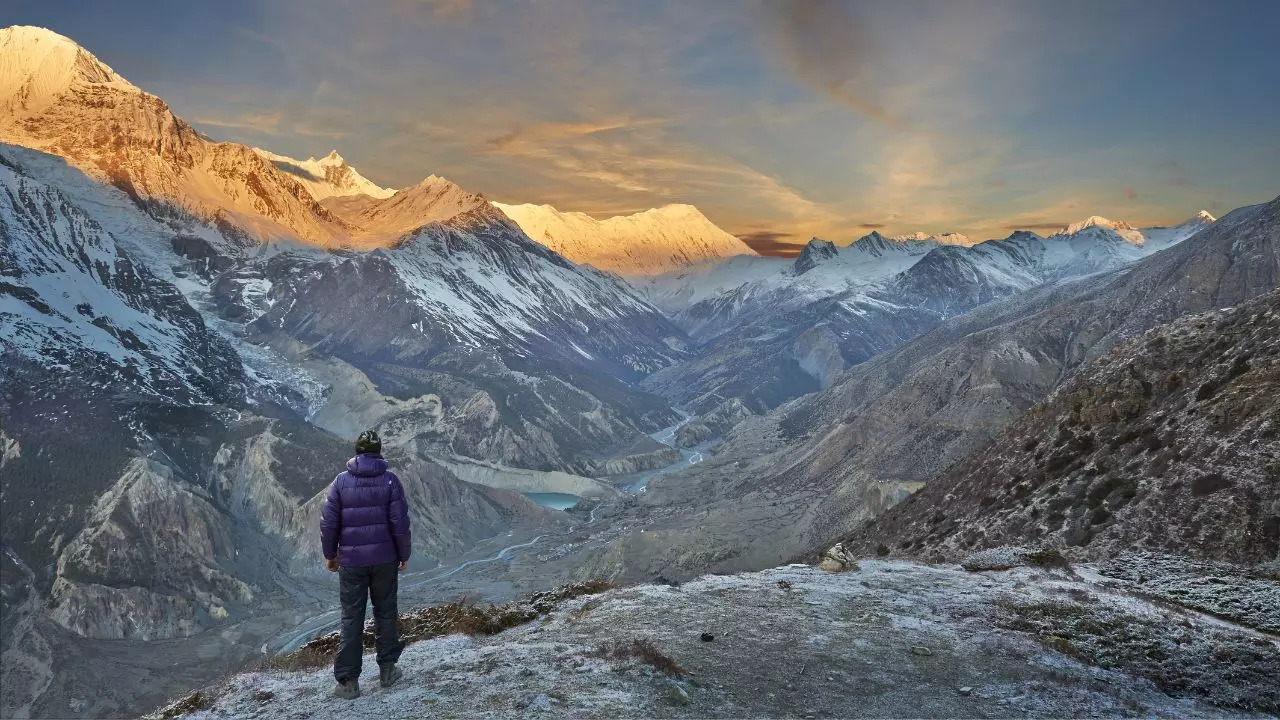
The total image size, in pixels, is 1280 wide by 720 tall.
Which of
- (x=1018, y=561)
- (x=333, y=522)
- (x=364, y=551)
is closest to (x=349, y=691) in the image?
(x=364, y=551)

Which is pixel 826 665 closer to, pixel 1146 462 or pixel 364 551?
pixel 364 551

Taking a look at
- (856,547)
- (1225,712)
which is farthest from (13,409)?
(1225,712)

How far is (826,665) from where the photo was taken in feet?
53.3

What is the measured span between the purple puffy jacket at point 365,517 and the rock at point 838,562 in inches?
855

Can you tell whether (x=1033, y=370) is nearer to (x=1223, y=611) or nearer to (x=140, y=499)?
(x=1223, y=611)

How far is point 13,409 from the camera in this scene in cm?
18038

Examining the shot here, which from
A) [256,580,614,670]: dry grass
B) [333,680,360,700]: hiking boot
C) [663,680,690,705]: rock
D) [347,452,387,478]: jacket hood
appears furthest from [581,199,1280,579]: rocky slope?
[347,452,387,478]: jacket hood

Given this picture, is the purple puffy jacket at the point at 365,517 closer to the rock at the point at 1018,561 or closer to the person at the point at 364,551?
the person at the point at 364,551

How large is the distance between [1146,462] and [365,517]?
144 ft

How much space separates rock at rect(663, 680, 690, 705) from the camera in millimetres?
13172

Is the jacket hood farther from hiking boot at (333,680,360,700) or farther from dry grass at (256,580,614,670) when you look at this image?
dry grass at (256,580,614,670)

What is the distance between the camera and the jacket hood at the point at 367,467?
14250 mm

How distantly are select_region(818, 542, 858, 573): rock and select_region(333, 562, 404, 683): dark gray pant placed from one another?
2126cm

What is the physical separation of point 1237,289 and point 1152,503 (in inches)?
5444
